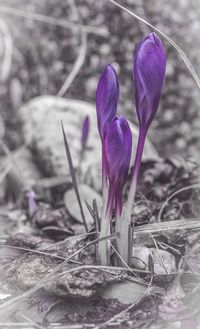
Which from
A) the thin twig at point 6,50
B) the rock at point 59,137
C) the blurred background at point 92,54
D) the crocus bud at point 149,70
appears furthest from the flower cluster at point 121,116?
the thin twig at point 6,50

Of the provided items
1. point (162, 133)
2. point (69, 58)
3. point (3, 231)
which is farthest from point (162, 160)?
point (69, 58)

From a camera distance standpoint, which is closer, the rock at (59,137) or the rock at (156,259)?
the rock at (156,259)

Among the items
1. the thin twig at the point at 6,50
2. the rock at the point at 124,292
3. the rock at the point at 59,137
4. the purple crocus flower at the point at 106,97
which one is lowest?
the rock at the point at 124,292

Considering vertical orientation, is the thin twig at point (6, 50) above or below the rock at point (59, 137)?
above

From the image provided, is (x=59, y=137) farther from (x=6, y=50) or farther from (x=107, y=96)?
(x=107, y=96)

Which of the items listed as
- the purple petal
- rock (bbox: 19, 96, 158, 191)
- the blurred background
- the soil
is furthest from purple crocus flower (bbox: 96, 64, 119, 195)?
the blurred background

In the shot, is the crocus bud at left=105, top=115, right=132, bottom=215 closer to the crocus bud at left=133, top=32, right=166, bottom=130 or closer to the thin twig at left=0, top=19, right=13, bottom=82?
the crocus bud at left=133, top=32, right=166, bottom=130

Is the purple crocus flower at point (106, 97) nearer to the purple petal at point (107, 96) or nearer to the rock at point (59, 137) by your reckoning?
the purple petal at point (107, 96)

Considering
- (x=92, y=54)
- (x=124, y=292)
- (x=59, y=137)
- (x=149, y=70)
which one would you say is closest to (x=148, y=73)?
(x=149, y=70)
